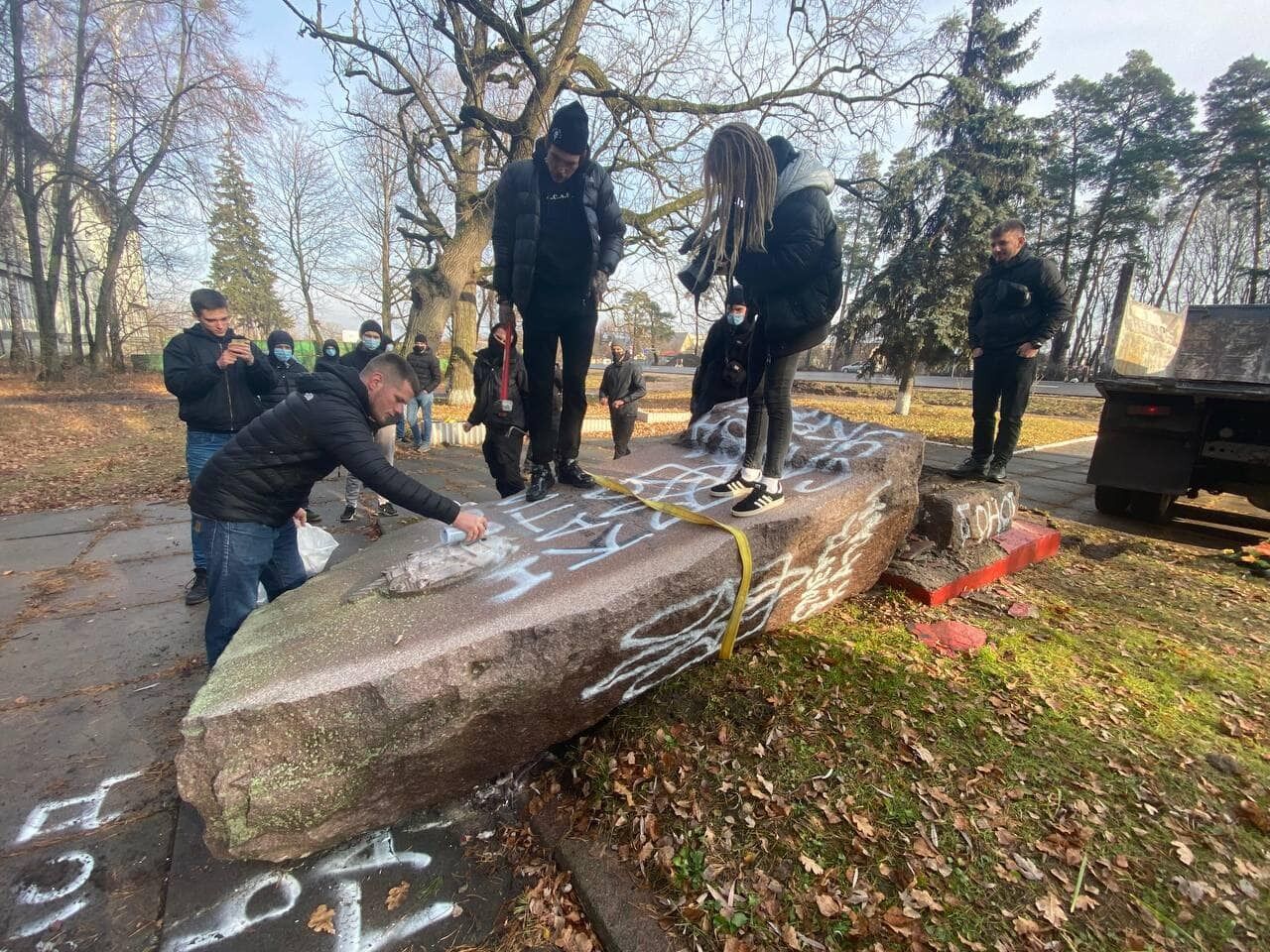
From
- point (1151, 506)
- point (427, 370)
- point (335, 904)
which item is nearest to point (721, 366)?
point (427, 370)

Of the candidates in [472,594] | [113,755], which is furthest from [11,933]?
[472,594]

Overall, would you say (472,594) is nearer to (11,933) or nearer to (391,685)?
(391,685)

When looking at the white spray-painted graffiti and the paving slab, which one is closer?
the white spray-painted graffiti

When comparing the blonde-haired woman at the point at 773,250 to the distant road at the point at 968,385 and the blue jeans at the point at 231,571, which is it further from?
the distant road at the point at 968,385

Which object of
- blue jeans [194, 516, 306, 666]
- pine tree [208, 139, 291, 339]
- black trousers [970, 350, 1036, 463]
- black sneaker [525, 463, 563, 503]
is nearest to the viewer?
blue jeans [194, 516, 306, 666]

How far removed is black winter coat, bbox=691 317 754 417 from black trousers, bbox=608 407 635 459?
6.63ft

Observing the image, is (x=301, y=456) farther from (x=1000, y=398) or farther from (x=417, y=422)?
(x=417, y=422)

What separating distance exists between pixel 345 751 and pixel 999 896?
2.26 metres

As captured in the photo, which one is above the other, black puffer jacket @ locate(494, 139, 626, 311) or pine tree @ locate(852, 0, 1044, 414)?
pine tree @ locate(852, 0, 1044, 414)

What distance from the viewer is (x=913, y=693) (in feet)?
9.09

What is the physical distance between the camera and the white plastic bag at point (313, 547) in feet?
11.4

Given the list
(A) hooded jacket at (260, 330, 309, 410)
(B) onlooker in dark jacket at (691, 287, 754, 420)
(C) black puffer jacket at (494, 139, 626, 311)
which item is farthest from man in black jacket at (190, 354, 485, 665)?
(B) onlooker in dark jacket at (691, 287, 754, 420)

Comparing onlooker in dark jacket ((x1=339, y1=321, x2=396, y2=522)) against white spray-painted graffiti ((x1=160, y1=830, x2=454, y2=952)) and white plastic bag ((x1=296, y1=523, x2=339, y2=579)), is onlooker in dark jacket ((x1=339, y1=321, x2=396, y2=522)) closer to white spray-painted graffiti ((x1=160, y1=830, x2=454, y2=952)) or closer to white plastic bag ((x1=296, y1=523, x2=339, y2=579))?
white plastic bag ((x1=296, y1=523, x2=339, y2=579))

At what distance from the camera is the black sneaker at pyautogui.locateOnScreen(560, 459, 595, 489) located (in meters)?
3.93
